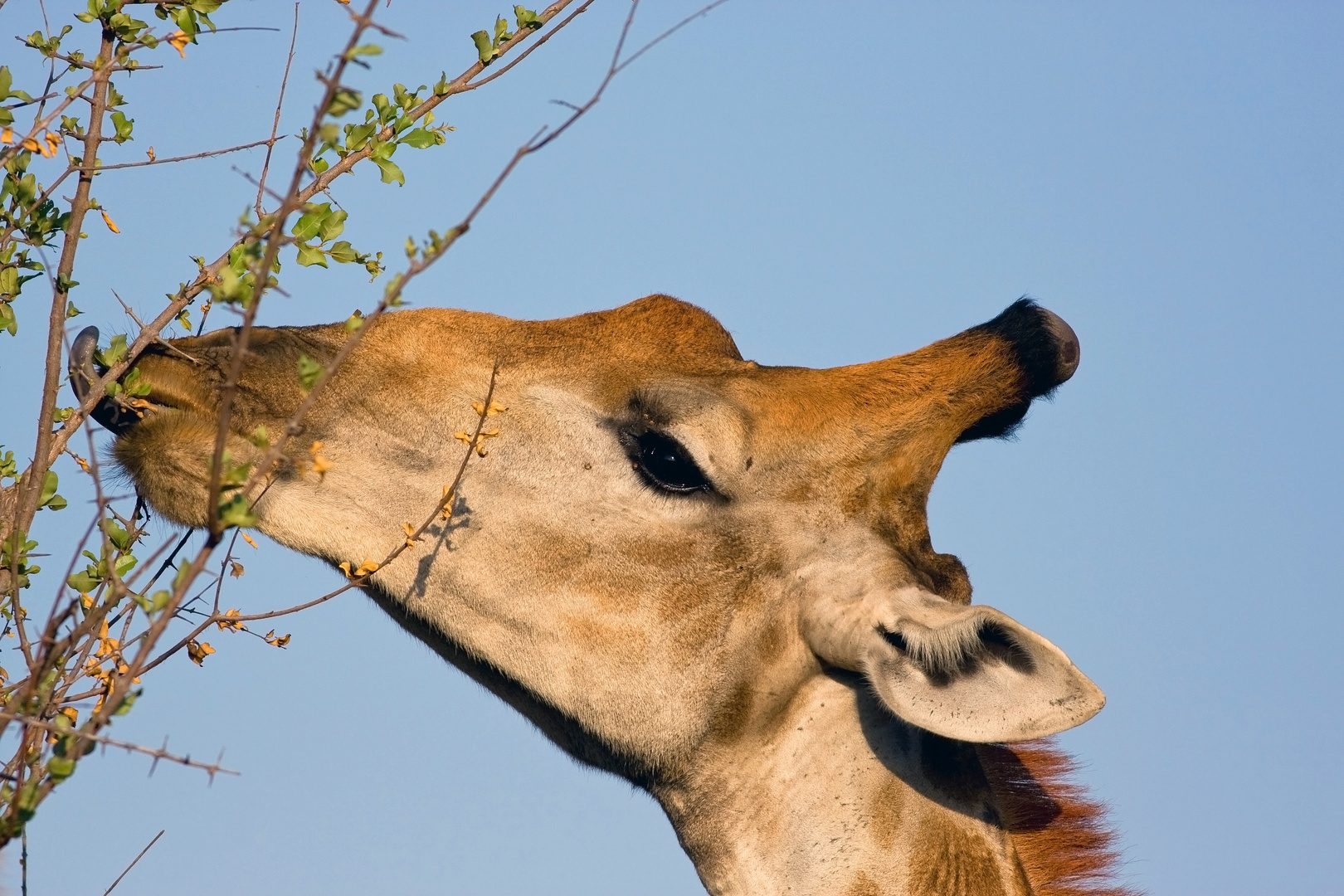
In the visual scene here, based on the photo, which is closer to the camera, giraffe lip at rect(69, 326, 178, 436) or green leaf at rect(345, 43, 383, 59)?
green leaf at rect(345, 43, 383, 59)

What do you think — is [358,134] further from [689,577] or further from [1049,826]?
[1049,826]

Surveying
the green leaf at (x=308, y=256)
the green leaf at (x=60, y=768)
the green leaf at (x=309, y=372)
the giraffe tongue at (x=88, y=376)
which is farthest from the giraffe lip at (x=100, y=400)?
the green leaf at (x=60, y=768)

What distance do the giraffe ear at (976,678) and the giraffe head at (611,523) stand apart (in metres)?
0.04

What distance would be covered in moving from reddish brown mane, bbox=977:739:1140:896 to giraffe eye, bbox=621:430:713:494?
5.04 feet

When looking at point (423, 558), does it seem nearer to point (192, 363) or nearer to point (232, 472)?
point (192, 363)

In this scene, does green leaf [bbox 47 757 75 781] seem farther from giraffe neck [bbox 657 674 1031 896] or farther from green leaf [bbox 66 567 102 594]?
giraffe neck [bbox 657 674 1031 896]

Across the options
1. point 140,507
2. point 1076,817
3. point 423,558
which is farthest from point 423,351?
point 1076,817

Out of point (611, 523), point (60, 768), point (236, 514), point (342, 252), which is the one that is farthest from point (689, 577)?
Result: point (60, 768)

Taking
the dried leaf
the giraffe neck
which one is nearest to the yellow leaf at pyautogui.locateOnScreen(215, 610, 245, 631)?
the dried leaf

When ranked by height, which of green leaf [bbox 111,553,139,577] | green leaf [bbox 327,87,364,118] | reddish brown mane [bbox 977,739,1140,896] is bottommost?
reddish brown mane [bbox 977,739,1140,896]

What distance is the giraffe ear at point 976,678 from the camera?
4.10 meters

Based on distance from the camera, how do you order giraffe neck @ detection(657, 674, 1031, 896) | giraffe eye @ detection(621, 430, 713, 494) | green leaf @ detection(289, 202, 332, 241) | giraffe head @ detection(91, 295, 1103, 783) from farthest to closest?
giraffe eye @ detection(621, 430, 713, 494) < giraffe head @ detection(91, 295, 1103, 783) < giraffe neck @ detection(657, 674, 1031, 896) < green leaf @ detection(289, 202, 332, 241)

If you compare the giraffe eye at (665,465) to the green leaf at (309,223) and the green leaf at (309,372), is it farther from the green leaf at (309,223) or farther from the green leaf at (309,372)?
the green leaf at (309,372)

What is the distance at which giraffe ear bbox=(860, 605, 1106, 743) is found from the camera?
161 inches
